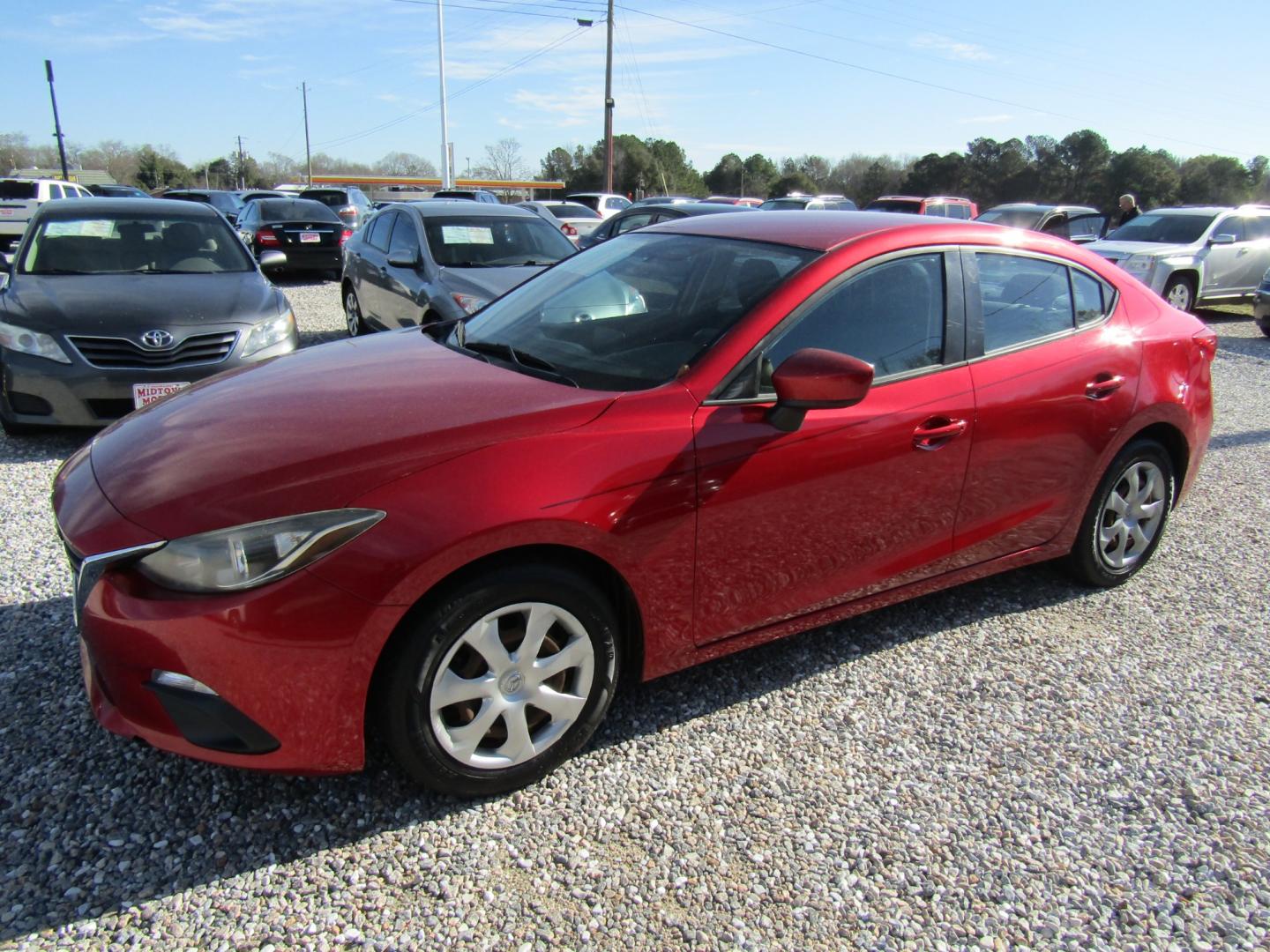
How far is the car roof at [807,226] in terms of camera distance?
10.1ft

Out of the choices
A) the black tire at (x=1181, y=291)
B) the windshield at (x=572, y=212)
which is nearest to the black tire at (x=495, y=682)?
the black tire at (x=1181, y=291)

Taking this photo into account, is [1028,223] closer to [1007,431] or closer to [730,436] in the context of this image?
[1007,431]

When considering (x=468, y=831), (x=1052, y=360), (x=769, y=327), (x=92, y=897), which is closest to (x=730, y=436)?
(x=769, y=327)

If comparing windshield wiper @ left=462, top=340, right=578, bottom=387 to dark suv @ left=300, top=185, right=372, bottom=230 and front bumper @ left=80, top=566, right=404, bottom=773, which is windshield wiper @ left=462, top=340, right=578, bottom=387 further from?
dark suv @ left=300, top=185, right=372, bottom=230

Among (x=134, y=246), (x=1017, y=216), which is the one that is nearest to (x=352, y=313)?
(x=134, y=246)

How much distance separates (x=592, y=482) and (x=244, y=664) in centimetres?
98

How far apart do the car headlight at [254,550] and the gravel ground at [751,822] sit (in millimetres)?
734

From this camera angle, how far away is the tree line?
41.0 m

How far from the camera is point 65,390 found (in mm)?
5066

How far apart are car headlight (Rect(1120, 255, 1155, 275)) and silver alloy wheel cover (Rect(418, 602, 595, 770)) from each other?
12542 mm

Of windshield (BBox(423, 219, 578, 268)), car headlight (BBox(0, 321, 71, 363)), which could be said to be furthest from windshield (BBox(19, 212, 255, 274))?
windshield (BBox(423, 219, 578, 268))

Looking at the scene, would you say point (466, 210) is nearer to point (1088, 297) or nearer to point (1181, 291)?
point (1088, 297)

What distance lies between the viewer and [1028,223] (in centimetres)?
1524

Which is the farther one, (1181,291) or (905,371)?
(1181,291)
